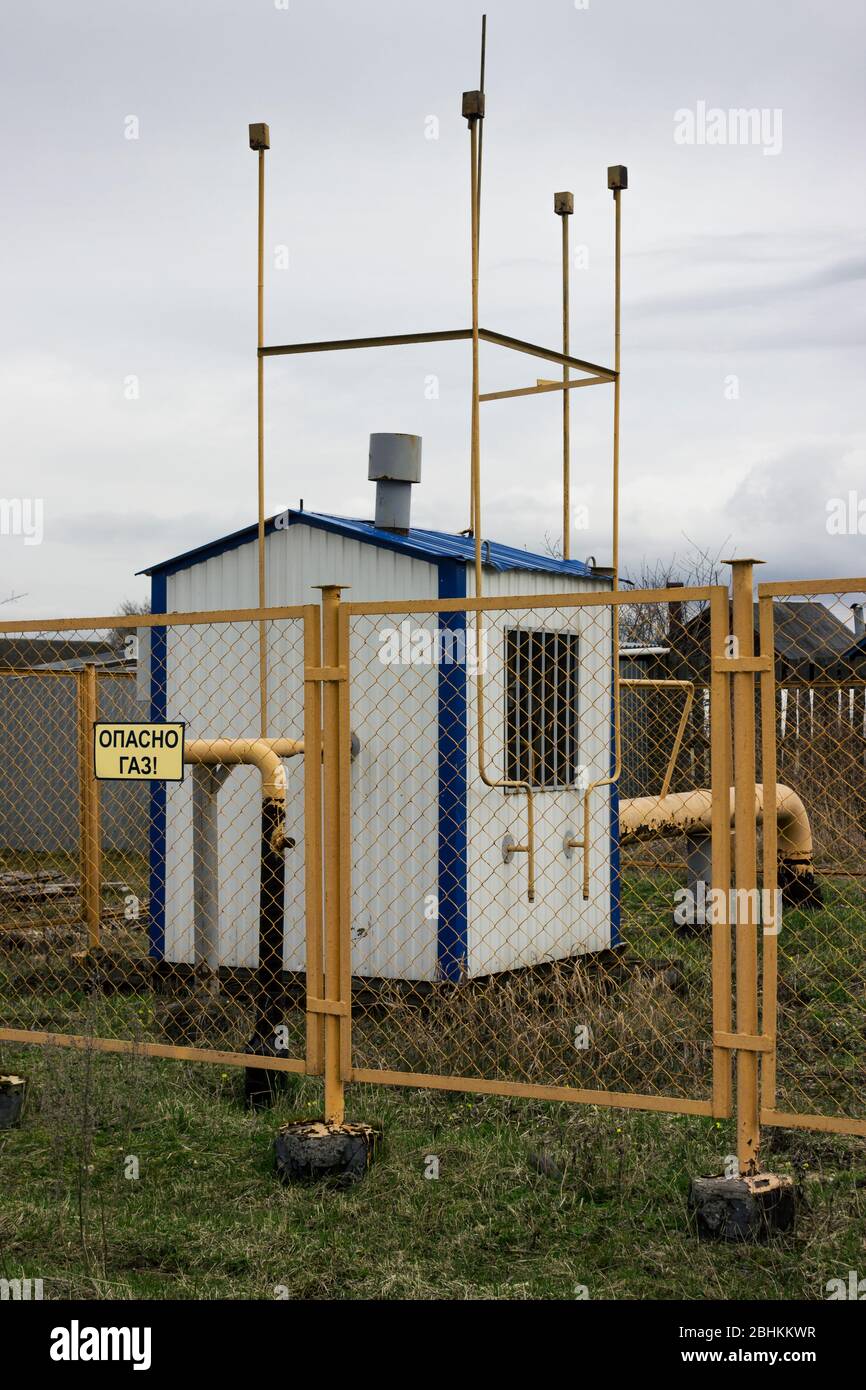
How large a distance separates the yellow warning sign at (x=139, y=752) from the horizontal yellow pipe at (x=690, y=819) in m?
4.30

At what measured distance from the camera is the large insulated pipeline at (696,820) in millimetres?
9750

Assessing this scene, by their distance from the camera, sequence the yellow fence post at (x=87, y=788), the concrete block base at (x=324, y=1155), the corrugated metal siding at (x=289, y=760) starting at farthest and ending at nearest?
the yellow fence post at (x=87, y=788)
the corrugated metal siding at (x=289, y=760)
the concrete block base at (x=324, y=1155)

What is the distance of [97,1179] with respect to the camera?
18.1ft

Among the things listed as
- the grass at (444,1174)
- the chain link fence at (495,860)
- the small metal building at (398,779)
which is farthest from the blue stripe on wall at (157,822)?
the chain link fence at (495,860)

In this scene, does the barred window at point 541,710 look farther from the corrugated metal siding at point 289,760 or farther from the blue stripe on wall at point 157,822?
the blue stripe on wall at point 157,822

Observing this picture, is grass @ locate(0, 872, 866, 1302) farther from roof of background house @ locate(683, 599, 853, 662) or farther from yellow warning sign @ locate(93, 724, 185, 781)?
roof of background house @ locate(683, 599, 853, 662)

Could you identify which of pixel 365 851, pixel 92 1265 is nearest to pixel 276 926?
pixel 365 851

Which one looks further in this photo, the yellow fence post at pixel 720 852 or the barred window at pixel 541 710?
the barred window at pixel 541 710

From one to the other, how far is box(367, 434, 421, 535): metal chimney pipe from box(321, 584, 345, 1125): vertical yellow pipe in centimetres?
378

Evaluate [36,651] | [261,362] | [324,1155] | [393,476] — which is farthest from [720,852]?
[36,651]

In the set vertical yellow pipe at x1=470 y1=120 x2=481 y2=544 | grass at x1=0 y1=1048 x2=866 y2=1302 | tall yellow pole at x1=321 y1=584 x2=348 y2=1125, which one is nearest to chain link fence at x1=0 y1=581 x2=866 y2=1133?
tall yellow pole at x1=321 y1=584 x2=348 y2=1125

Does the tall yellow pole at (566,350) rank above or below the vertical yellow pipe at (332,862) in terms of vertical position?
above

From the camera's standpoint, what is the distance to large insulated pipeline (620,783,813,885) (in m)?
9.75

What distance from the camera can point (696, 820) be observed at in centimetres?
1030
